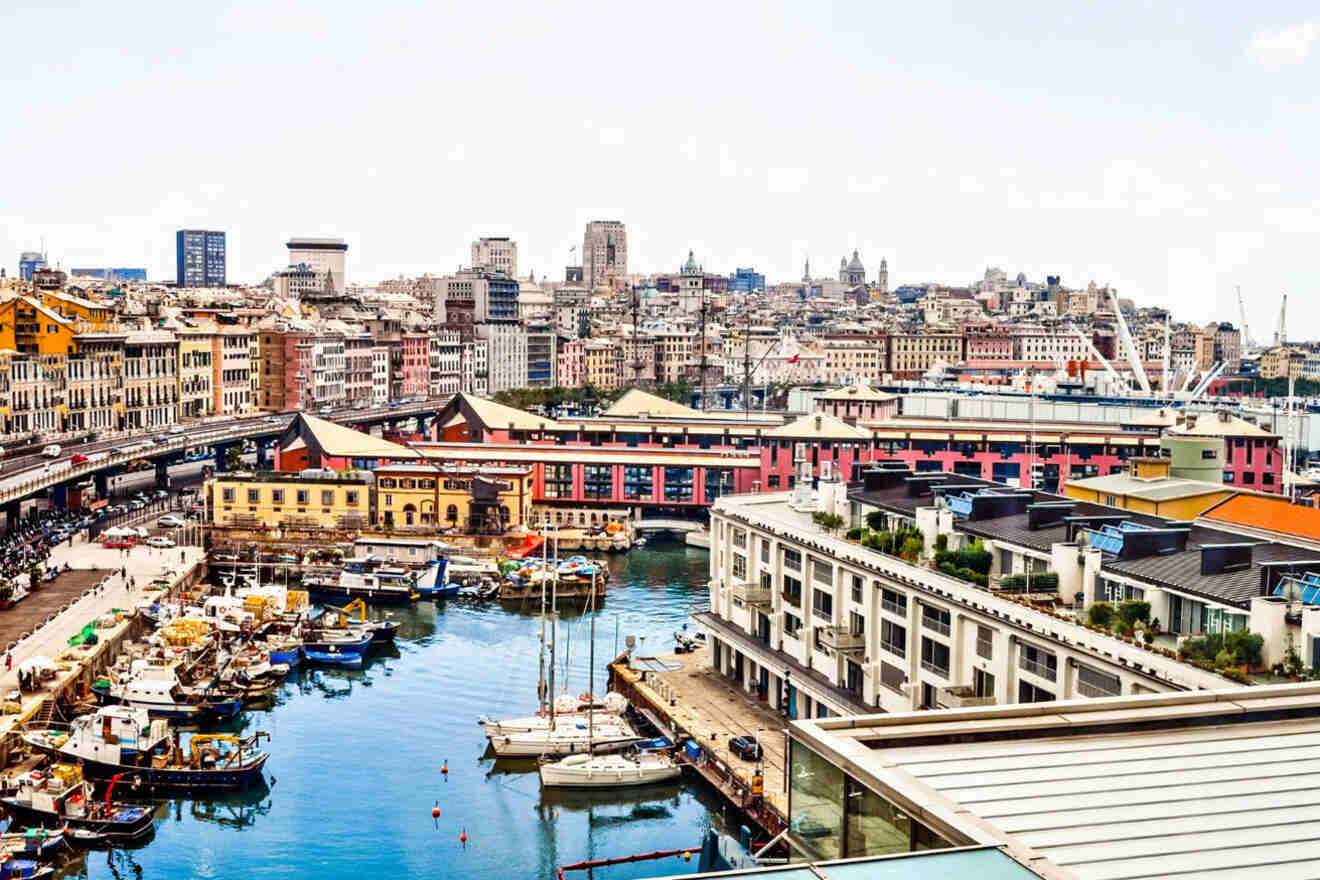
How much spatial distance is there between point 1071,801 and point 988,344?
9677cm

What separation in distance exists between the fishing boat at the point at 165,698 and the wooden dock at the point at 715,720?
564 cm

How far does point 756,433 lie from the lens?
45719 millimetres

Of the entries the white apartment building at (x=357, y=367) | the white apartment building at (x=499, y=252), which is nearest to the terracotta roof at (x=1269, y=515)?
the white apartment building at (x=357, y=367)

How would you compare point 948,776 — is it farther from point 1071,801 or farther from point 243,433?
point 243,433

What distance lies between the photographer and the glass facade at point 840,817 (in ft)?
20.0

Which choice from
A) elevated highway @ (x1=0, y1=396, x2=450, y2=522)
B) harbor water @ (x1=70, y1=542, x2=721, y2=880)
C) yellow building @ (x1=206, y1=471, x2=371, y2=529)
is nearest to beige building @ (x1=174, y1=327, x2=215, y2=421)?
elevated highway @ (x1=0, y1=396, x2=450, y2=522)

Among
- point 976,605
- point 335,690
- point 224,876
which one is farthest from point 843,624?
point 335,690

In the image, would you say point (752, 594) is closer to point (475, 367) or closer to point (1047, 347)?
point (475, 367)

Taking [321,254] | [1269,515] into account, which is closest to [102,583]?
[1269,515]

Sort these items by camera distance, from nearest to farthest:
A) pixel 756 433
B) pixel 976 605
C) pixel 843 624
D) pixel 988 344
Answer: pixel 976 605
pixel 843 624
pixel 756 433
pixel 988 344

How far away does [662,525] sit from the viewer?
42.0m

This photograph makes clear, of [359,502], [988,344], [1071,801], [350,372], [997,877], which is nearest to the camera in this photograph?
[997,877]

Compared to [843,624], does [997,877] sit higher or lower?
higher

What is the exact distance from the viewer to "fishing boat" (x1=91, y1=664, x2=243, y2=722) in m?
23.2
